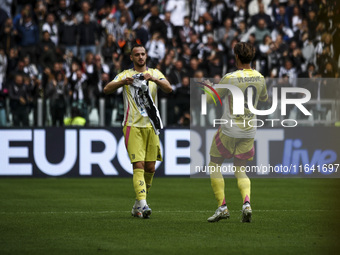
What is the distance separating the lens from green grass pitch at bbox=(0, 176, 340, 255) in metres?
7.84

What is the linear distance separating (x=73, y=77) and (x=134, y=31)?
312cm

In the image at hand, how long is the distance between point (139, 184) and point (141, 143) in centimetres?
56

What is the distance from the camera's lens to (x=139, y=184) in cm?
1052

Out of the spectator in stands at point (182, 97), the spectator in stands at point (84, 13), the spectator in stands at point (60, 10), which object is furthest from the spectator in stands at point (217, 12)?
the spectator in stands at point (182, 97)

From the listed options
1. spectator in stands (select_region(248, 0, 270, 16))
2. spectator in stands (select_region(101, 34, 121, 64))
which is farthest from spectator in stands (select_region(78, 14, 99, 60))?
spectator in stands (select_region(248, 0, 270, 16))

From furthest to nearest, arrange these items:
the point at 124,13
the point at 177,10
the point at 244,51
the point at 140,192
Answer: the point at 177,10 → the point at 124,13 → the point at 140,192 → the point at 244,51

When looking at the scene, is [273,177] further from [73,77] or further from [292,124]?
[73,77]

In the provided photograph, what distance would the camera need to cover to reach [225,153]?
1009 centimetres

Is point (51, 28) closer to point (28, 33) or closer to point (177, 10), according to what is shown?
point (28, 33)

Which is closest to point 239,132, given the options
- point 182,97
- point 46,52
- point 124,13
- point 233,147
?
point 233,147

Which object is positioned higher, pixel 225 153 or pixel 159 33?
pixel 159 33

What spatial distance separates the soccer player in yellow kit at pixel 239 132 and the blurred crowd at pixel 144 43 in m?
8.47

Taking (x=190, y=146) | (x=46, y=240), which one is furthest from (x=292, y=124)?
(x=46, y=240)

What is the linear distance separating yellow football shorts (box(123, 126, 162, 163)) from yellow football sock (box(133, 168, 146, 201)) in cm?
16
